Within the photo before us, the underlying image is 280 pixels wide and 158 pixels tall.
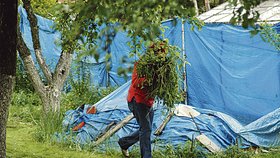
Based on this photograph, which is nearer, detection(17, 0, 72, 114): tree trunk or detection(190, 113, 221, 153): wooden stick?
detection(190, 113, 221, 153): wooden stick

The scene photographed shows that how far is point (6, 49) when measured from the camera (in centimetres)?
572

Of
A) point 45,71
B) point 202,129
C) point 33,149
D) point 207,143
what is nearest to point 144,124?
point 207,143

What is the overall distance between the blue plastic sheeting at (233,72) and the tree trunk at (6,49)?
5445 millimetres

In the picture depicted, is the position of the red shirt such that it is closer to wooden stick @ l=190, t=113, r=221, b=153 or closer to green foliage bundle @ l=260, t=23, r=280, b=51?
wooden stick @ l=190, t=113, r=221, b=153

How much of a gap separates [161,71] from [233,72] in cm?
406

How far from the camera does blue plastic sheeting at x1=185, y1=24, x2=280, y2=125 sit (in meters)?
10.0

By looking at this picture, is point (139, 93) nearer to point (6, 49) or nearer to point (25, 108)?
point (6, 49)

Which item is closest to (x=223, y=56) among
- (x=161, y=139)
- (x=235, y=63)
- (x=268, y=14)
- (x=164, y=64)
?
(x=235, y=63)

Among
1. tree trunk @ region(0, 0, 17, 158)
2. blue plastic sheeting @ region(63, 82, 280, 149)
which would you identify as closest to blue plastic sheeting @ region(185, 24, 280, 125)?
blue plastic sheeting @ region(63, 82, 280, 149)

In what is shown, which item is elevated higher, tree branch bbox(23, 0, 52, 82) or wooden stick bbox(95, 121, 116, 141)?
tree branch bbox(23, 0, 52, 82)

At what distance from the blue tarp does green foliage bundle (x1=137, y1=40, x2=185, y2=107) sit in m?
1.24

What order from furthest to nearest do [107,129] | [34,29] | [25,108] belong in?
[25,108]
[34,29]
[107,129]

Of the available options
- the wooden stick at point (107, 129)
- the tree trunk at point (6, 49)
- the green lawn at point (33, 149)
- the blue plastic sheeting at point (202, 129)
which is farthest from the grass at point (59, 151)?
the tree trunk at point (6, 49)

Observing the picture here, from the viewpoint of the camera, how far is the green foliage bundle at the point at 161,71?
6.83 m
